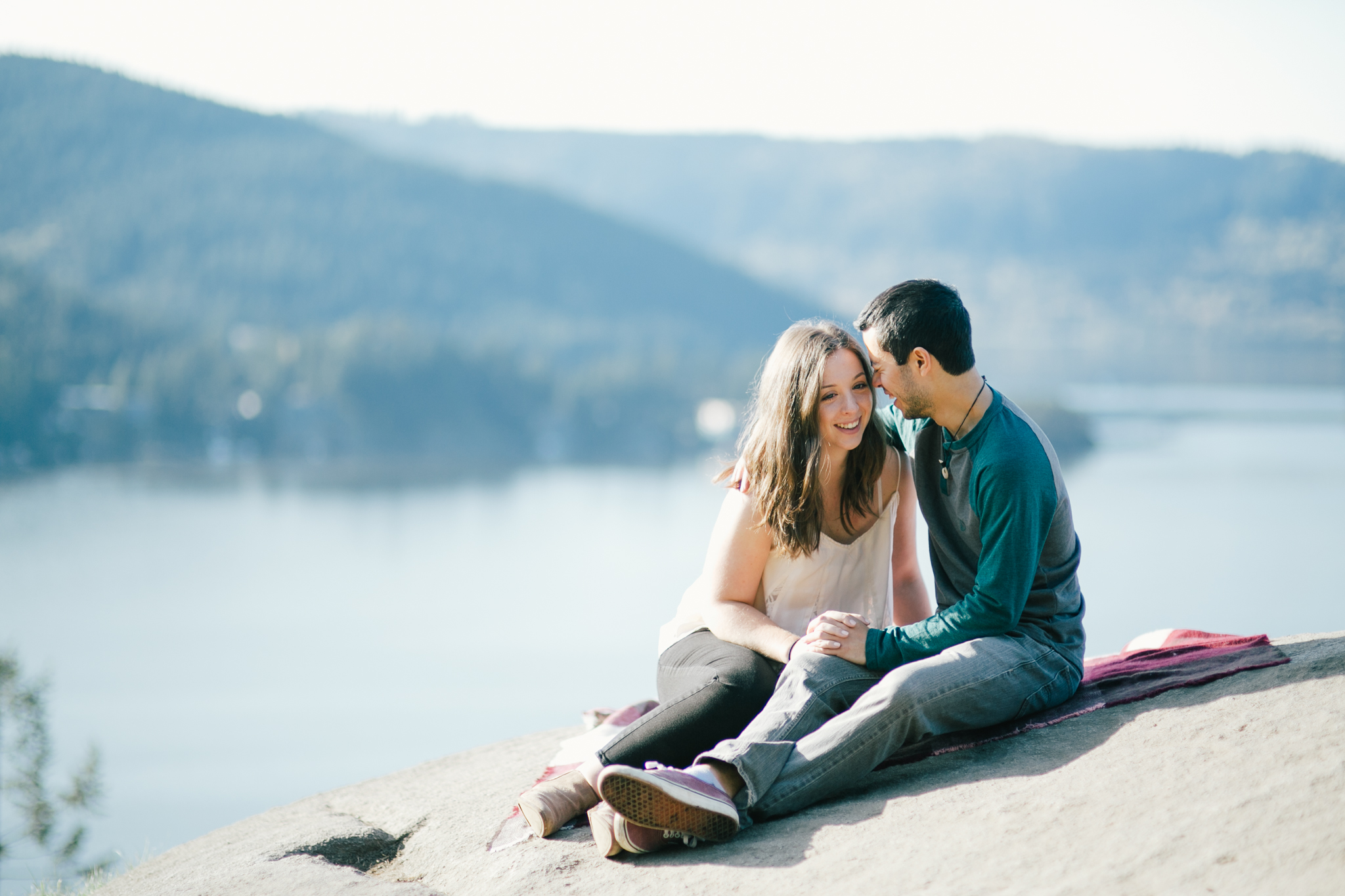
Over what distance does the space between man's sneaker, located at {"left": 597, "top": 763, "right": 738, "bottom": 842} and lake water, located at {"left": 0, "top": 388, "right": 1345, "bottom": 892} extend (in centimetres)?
2006

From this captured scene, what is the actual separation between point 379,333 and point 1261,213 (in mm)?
72752

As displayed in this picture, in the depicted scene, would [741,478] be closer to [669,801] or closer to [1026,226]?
[669,801]

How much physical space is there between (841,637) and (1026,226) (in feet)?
390

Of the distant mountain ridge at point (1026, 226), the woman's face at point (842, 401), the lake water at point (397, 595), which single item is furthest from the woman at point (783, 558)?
the distant mountain ridge at point (1026, 226)

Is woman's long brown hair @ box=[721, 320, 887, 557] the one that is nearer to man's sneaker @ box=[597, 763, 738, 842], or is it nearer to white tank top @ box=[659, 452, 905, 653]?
white tank top @ box=[659, 452, 905, 653]

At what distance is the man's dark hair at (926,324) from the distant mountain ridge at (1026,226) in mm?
81175

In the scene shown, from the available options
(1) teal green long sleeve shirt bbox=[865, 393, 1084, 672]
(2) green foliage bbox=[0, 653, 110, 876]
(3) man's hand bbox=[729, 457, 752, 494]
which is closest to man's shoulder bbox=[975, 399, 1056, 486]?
(1) teal green long sleeve shirt bbox=[865, 393, 1084, 672]

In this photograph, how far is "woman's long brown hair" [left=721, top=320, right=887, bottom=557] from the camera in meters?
2.49

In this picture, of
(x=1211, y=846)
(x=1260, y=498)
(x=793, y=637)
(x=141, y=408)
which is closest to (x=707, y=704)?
(x=793, y=637)

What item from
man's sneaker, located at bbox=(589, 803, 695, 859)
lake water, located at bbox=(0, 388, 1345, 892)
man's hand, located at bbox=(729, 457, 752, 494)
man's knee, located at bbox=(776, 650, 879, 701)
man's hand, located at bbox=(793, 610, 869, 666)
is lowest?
lake water, located at bbox=(0, 388, 1345, 892)

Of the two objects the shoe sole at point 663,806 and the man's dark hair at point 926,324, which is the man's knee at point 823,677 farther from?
the man's dark hair at point 926,324

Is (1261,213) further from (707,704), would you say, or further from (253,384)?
(707,704)

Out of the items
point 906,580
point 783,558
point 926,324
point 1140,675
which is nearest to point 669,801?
point 783,558

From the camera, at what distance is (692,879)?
2066mm
